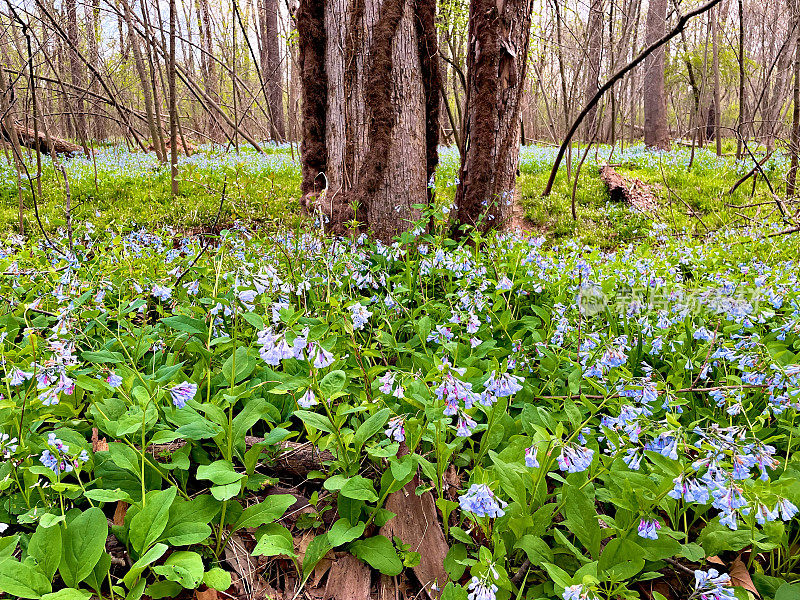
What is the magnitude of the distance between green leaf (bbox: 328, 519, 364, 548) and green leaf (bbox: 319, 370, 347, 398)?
0.36 m

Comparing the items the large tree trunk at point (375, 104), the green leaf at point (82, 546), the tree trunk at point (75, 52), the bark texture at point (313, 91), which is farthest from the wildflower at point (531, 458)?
the tree trunk at point (75, 52)

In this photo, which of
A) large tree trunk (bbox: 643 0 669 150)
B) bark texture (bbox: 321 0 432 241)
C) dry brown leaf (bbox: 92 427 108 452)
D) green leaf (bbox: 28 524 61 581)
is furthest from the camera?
large tree trunk (bbox: 643 0 669 150)

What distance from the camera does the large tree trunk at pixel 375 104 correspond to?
3.23 meters

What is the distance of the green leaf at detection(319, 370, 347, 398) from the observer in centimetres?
142

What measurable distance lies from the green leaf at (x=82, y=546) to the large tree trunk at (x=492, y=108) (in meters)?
2.67

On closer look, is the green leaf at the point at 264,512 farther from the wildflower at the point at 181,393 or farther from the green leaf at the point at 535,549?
the green leaf at the point at 535,549

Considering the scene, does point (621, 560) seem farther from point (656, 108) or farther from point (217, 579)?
point (656, 108)

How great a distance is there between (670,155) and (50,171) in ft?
39.4

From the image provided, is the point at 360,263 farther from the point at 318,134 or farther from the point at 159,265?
the point at 318,134

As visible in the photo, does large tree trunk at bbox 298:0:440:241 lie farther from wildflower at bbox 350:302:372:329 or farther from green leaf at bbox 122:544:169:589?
green leaf at bbox 122:544:169:589

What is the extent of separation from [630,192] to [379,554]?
22.0ft

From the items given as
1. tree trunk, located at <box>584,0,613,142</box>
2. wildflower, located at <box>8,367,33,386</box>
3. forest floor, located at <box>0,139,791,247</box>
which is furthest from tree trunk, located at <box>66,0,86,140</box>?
tree trunk, located at <box>584,0,613,142</box>

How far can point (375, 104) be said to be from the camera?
10.7 feet

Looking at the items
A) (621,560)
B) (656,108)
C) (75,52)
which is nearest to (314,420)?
(621,560)
